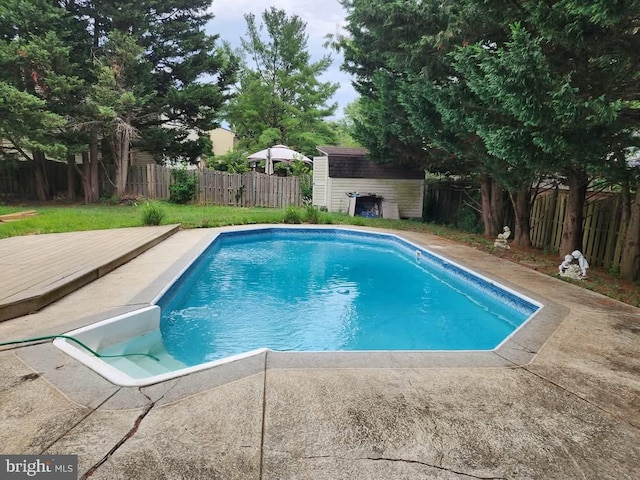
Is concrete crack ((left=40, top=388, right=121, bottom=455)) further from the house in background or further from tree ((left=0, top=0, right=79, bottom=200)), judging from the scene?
the house in background

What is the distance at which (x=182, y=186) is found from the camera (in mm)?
13789

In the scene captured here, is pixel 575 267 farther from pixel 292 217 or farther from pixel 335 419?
pixel 292 217

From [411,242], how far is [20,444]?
7958mm

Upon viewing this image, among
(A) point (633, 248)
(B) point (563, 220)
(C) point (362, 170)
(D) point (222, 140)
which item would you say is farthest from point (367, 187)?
(D) point (222, 140)

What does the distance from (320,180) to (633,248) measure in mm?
9828

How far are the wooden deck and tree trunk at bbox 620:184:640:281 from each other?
25.6 ft

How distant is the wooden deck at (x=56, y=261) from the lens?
12.1ft

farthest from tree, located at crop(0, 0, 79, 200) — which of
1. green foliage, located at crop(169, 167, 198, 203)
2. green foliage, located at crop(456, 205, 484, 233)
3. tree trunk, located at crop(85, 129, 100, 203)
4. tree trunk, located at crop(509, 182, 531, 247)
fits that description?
tree trunk, located at crop(509, 182, 531, 247)

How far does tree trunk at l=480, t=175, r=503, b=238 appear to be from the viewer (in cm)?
959

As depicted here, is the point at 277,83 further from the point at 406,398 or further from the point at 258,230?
the point at 406,398

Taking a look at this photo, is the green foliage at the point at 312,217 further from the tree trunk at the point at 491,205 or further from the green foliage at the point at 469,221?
the tree trunk at the point at 491,205

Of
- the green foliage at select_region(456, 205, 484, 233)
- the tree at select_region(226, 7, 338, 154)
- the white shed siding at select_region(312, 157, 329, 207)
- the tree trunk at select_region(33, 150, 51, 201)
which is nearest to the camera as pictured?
the green foliage at select_region(456, 205, 484, 233)

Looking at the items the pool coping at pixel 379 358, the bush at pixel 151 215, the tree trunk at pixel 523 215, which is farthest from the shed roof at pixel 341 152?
the pool coping at pixel 379 358

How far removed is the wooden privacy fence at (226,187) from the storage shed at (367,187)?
1.63 meters
